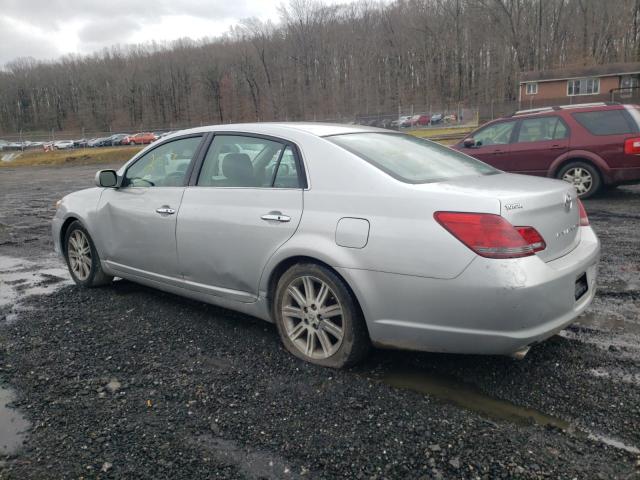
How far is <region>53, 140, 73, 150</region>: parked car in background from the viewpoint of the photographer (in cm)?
5344

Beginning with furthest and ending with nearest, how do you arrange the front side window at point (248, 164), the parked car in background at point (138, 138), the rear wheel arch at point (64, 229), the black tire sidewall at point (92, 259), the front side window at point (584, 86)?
the parked car in background at point (138, 138) < the front side window at point (584, 86) < the rear wheel arch at point (64, 229) < the black tire sidewall at point (92, 259) < the front side window at point (248, 164)

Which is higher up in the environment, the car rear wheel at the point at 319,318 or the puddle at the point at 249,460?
the car rear wheel at the point at 319,318

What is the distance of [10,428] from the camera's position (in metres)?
2.81

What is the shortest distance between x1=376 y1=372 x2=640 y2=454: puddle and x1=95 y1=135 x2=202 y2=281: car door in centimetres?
205

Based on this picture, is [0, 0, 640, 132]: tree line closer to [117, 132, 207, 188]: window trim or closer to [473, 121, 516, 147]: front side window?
[473, 121, 516, 147]: front side window

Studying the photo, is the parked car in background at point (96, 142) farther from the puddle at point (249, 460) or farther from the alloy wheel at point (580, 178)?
the puddle at point (249, 460)

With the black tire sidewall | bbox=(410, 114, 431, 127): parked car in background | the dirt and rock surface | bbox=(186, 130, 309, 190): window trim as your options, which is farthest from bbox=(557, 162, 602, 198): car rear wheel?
bbox=(410, 114, 431, 127): parked car in background

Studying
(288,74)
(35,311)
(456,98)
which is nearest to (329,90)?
(288,74)

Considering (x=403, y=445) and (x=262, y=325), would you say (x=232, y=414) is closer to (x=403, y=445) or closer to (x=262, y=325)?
(x=403, y=445)

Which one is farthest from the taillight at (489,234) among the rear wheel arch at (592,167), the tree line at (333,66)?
the tree line at (333,66)

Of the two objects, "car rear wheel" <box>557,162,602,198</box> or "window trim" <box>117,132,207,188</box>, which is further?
"car rear wheel" <box>557,162,602,198</box>

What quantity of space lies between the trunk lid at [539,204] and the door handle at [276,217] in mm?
998

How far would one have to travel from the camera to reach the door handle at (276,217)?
11.2ft

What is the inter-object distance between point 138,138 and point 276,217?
189 ft
